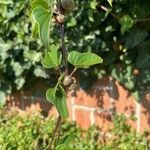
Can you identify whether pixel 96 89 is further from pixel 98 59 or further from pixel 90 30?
pixel 98 59

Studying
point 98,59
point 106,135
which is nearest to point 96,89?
point 106,135

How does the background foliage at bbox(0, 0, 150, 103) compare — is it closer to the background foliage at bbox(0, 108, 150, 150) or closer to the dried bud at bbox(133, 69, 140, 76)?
the dried bud at bbox(133, 69, 140, 76)

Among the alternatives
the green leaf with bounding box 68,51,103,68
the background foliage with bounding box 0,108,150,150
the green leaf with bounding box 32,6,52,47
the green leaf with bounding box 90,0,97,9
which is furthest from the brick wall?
the green leaf with bounding box 32,6,52,47

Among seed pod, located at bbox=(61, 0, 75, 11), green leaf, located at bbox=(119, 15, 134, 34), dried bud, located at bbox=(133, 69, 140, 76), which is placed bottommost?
dried bud, located at bbox=(133, 69, 140, 76)

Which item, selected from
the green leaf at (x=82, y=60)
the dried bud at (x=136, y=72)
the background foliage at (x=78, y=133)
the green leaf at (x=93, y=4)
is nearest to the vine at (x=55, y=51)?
the green leaf at (x=82, y=60)

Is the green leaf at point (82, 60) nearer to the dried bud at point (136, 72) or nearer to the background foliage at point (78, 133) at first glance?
the background foliage at point (78, 133)

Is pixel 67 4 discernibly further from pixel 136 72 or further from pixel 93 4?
pixel 136 72

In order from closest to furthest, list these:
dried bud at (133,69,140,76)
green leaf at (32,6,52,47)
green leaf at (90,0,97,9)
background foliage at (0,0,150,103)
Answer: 1. green leaf at (32,6,52,47)
2. green leaf at (90,0,97,9)
3. background foliage at (0,0,150,103)
4. dried bud at (133,69,140,76)
